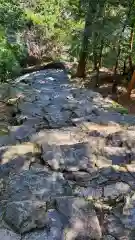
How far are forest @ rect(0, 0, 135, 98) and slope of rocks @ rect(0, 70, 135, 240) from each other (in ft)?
11.1

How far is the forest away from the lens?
1012cm

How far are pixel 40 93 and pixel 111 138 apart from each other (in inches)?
172

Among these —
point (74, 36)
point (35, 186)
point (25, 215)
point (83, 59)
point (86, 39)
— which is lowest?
point (83, 59)

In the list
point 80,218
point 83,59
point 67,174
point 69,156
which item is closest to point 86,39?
point 83,59

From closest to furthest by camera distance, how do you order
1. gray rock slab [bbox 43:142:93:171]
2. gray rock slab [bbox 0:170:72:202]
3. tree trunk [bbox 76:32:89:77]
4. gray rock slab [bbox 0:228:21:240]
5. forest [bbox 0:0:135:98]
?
1. gray rock slab [bbox 0:228:21:240]
2. gray rock slab [bbox 0:170:72:202]
3. gray rock slab [bbox 43:142:93:171]
4. forest [bbox 0:0:135:98]
5. tree trunk [bbox 76:32:89:77]

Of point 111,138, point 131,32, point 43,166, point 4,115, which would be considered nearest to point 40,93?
point 4,115

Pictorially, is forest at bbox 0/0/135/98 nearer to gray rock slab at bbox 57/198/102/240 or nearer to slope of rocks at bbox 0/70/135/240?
slope of rocks at bbox 0/70/135/240

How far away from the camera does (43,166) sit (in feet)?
15.7

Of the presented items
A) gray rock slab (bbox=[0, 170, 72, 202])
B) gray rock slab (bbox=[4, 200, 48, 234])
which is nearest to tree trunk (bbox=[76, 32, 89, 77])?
gray rock slab (bbox=[0, 170, 72, 202])

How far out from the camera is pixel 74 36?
13305mm

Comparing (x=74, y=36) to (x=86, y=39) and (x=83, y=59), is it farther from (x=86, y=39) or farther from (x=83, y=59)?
(x=86, y=39)

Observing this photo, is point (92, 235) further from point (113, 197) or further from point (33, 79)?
point (33, 79)

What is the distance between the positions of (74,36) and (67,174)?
9513mm

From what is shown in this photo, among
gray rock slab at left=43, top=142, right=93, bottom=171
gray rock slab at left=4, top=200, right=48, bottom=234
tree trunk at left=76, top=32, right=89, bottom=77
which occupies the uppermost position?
gray rock slab at left=4, top=200, right=48, bottom=234
